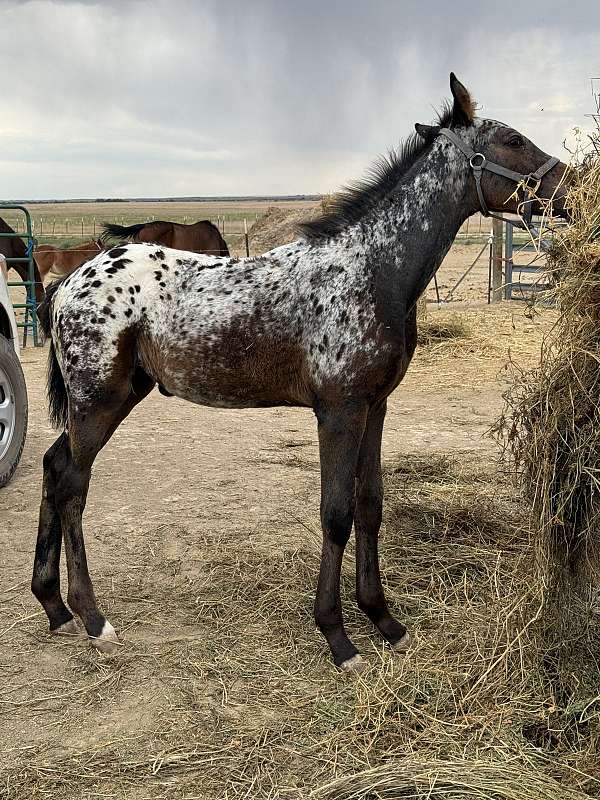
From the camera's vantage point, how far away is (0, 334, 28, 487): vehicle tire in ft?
18.8

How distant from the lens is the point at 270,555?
186 inches

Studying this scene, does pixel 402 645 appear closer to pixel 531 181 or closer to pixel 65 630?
pixel 65 630

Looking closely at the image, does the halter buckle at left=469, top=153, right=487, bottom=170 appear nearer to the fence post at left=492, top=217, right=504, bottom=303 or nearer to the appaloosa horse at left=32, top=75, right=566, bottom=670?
the appaloosa horse at left=32, top=75, right=566, bottom=670

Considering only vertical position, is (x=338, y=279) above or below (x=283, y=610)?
above

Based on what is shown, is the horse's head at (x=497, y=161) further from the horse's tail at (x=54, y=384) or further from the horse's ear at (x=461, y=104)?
the horse's tail at (x=54, y=384)

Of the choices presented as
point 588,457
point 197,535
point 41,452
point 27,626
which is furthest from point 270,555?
point 41,452

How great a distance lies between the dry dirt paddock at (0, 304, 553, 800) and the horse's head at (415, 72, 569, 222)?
193 centimetres

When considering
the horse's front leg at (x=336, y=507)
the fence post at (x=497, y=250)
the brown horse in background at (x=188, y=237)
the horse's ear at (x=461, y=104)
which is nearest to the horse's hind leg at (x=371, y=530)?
the horse's front leg at (x=336, y=507)

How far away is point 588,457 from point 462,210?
133cm

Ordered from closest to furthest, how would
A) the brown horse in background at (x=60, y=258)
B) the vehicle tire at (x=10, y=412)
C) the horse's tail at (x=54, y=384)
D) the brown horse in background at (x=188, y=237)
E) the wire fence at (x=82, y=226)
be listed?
the horse's tail at (x=54, y=384) → the vehicle tire at (x=10, y=412) → the brown horse in background at (x=188, y=237) → the brown horse in background at (x=60, y=258) → the wire fence at (x=82, y=226)

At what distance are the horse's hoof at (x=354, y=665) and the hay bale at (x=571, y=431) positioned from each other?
0.86 m

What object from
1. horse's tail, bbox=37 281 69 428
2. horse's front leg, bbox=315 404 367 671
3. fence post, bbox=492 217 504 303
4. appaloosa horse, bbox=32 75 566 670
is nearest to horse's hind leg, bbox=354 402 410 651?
appaloosa horse, bbox=32 75 566 670

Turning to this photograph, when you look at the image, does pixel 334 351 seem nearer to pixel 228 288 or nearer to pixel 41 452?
pixel 228 288

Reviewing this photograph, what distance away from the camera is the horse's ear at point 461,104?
3.54 meters
